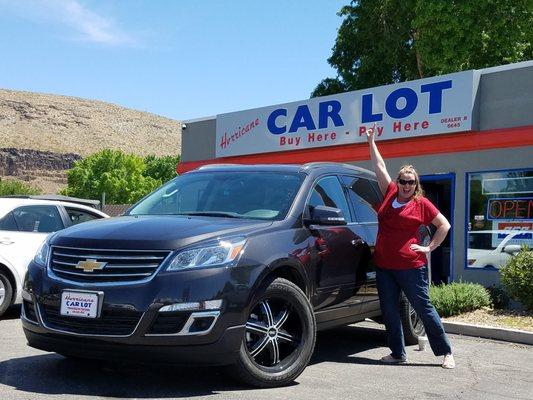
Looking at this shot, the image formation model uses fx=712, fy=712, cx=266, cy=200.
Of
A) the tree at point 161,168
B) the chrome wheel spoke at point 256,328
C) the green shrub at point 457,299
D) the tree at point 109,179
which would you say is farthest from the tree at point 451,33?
the tree at point 161,168

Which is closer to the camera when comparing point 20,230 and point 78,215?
point 20,230

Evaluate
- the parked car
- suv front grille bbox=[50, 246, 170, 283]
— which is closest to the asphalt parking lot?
the parked car

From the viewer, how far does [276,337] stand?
5.31 m

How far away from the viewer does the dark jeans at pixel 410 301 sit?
6281 mm

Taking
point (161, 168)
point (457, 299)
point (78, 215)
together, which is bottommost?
point (457, 299)

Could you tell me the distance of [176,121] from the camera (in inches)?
5748

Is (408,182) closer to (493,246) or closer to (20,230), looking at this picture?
(20,230)

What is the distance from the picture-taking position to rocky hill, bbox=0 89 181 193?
12006 cm

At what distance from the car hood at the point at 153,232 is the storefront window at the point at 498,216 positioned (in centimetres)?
873

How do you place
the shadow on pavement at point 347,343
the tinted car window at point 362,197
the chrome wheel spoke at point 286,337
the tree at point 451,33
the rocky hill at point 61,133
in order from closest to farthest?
the chrome wheel spoke at point 286,337, the shadow on pavement at point 347,343, the tinted car window at point 362,197, the tree at point 451,33, the rocky hill at point 61,133

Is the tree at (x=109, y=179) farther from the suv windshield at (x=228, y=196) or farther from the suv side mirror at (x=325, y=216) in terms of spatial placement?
the suv side mirror at (x=325, y=216)

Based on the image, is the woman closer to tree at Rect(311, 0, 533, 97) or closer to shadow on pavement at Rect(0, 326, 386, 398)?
shadow on pavement at Rect(0, 326, 386, 398)

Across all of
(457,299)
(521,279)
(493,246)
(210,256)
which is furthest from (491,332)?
(493,246)

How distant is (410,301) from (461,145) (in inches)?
327
